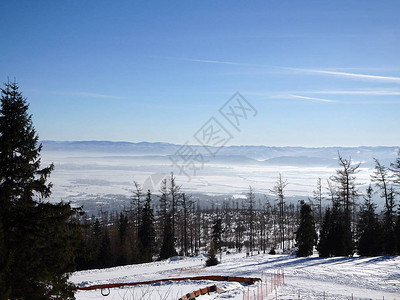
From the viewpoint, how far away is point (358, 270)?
2273 cm

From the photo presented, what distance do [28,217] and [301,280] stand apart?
16.0 m

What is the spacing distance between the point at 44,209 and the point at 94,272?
18947 millimetres

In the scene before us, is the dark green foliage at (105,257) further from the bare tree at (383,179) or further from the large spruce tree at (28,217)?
the bare tree at (383,179)

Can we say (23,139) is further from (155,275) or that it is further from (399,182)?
(399,182)

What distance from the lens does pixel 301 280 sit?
20.4 metres

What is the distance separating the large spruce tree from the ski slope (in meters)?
3.34

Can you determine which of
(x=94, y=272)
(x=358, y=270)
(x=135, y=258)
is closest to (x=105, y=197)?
(x=135, y=258)

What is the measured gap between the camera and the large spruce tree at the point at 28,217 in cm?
1054

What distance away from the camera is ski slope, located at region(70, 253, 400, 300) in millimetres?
16500

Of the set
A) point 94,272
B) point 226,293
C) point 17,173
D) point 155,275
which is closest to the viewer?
point 17,173

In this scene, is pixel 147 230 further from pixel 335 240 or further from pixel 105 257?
pixel 335 240

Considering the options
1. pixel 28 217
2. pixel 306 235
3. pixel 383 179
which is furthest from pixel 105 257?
pixel 383 179

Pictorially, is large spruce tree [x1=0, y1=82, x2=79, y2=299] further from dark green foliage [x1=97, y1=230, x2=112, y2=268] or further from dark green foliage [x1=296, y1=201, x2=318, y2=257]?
dark green foliage [x1=97, y1=230, x2=112, y2=268]

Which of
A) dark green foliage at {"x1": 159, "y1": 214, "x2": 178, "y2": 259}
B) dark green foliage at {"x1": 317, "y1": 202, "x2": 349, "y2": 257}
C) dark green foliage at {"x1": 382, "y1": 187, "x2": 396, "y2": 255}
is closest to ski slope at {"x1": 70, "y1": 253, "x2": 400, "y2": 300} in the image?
dark green foliage at {"x1": 317, "y1": 202, "x2": 349, "y2": 257}
